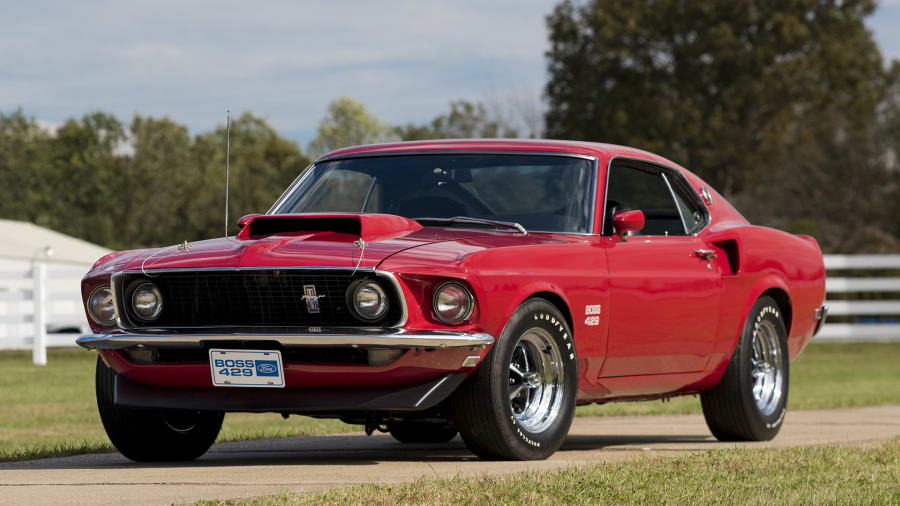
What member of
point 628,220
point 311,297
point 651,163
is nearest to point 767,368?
point 651,163

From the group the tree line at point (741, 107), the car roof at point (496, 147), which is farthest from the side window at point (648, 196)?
the tree line at point (741, 107)

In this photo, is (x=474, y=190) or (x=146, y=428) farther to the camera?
(x=474, y=190)

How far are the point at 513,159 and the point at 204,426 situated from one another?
217cm

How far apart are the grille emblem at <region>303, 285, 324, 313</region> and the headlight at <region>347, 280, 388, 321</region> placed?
166 mm

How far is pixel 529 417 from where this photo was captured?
692cm

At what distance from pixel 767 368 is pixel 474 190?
2.70m

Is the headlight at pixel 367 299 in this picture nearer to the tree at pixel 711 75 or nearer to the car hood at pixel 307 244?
the car hood at pixel 307 244

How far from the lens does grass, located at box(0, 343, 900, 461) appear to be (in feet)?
31.1

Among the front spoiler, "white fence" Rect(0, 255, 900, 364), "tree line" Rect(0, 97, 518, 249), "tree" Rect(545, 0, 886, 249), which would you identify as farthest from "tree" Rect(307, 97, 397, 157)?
the front spoiler

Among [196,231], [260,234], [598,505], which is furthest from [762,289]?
[196,231]

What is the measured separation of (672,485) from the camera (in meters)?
5.71

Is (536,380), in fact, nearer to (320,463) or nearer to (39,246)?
(320,463)

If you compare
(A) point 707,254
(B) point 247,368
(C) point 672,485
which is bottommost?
(C) point 672,485

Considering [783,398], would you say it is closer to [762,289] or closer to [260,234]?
[762,289]
